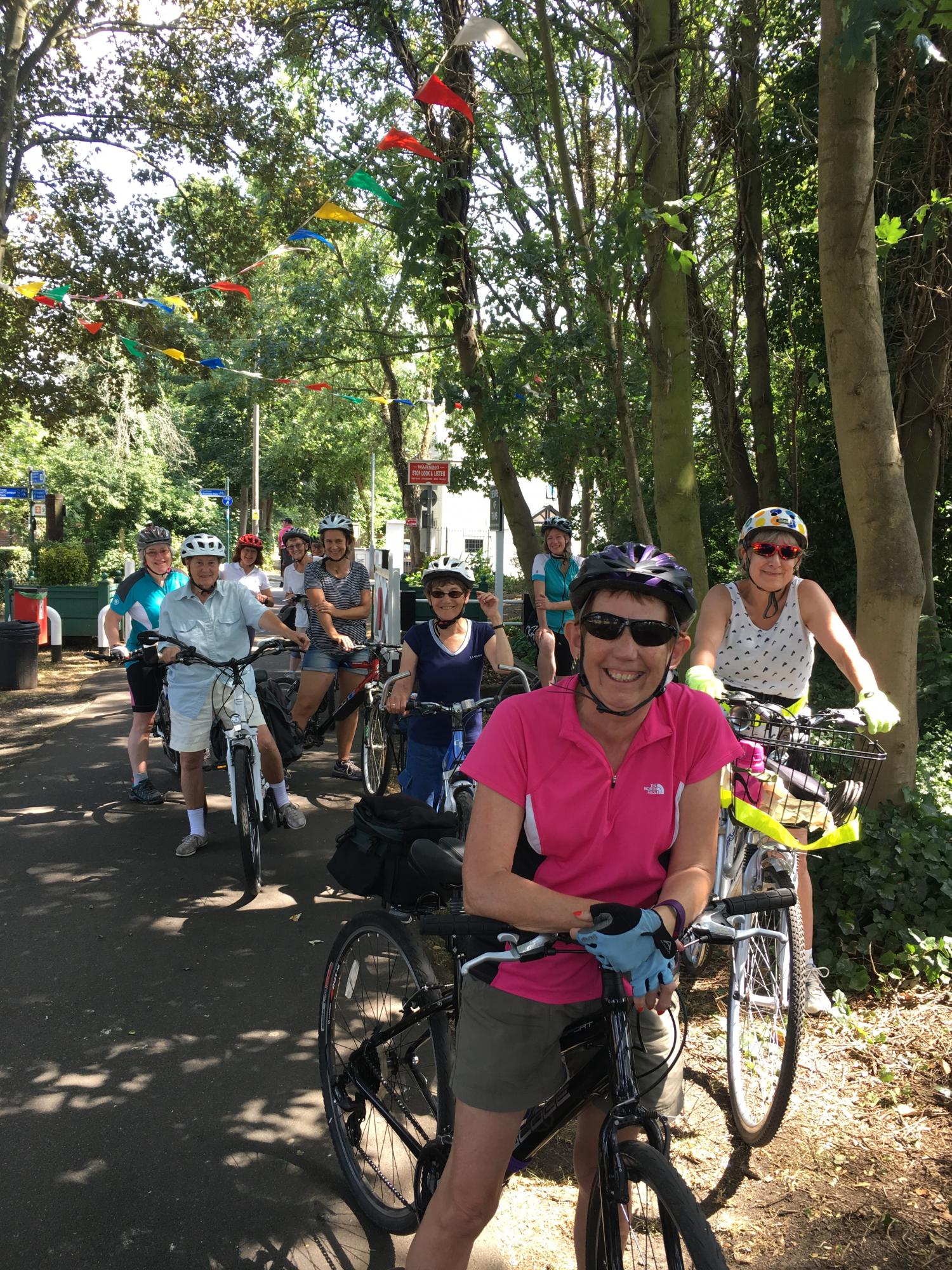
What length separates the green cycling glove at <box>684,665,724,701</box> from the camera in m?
3.80

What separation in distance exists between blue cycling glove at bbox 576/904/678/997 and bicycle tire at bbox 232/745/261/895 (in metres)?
4.21

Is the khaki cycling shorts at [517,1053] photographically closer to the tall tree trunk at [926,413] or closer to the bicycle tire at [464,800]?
the bicycle tire at [464,800]

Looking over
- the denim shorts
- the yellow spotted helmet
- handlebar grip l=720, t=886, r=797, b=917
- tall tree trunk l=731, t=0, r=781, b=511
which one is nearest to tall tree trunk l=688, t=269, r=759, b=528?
tall tree trunk l=731, t=0, r=781, b=511

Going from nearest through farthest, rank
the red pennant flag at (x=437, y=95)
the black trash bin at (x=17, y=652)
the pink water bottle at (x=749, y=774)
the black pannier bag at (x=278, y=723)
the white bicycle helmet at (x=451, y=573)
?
the pink water bottle at (x=749, y=774), the white bicycle helmet at (x=451, y=573), the black pannier bag at (x=278, y=723), the red pennant flag at (x=437, y=95), the black trash bin at (x=17, y=652)

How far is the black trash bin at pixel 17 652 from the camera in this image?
1401 centimetres

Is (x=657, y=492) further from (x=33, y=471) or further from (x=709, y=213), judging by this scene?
(x=33, y=471)

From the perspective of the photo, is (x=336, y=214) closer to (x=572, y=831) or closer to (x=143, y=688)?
(x=143, y=688)

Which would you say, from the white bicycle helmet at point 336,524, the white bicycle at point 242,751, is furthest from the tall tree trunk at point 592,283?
the white bicycle at point 242,751

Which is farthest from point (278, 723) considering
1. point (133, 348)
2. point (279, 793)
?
point (133, 348)

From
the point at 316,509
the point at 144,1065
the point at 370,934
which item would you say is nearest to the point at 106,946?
the point at 144,1065

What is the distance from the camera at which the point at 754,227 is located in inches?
392

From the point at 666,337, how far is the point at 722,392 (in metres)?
4.45

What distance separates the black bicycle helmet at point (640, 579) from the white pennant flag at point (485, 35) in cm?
545

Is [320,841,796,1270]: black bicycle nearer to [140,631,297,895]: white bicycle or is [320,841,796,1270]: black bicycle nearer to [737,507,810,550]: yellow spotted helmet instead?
[737,507,810,550]: yellow spotted helmet
